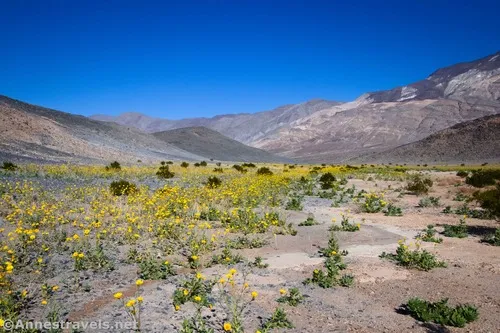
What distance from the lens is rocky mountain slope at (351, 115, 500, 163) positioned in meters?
79.2

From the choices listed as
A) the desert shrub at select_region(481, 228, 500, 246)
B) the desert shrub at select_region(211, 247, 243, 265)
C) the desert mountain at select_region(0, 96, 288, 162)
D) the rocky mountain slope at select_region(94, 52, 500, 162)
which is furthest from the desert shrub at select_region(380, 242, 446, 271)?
the rocky mountain slope at select_region(94, 52, 500, 162)

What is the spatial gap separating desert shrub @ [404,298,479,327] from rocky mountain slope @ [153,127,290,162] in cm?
9625

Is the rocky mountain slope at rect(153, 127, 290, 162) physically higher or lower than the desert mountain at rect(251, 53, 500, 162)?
lower

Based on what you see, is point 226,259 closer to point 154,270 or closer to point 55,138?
point 154,270

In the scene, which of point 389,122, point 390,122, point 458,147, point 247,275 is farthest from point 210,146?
point 247,275

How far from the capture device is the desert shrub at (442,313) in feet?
16.0

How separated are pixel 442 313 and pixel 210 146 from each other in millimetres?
109752

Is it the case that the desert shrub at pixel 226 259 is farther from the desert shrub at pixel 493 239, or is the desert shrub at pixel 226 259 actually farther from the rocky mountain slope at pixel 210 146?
the rocky mountain slope at pixel 210 146

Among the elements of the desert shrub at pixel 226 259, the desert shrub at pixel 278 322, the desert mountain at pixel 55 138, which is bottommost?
the desert shrub at pixel 278 322

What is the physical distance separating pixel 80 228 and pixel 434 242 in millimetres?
8949

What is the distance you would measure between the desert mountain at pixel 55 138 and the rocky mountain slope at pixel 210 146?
29.6m

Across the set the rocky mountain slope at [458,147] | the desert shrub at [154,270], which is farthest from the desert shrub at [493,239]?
the rocky mountain slope at [458,147]

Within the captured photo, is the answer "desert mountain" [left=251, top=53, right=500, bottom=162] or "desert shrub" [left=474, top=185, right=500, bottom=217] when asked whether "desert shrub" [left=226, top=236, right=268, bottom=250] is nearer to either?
"desert shrub" [left=474, top=185, right=500, bottom=217]

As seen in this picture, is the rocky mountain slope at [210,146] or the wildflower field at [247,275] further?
the rocky mountain slope at [210,146]
